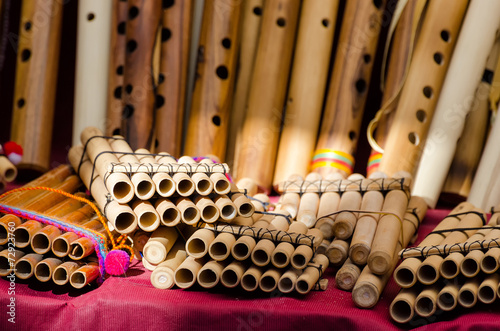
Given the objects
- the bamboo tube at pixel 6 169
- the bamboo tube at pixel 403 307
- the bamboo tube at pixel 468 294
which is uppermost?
the bamboo tube at pixel 468 294

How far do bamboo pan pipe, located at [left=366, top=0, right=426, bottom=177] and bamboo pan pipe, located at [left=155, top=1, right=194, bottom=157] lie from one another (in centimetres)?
81

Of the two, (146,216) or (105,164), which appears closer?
(146,216)

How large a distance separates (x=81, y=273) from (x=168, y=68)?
1189 millimetres

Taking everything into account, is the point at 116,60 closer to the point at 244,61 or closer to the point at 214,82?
the point at 214,82

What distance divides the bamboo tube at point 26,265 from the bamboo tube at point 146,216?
264 millimetres

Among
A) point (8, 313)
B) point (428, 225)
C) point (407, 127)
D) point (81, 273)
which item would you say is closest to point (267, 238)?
point (81, 273)

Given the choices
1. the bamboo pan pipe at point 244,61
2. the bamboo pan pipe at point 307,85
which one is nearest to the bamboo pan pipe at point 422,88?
the bamboo pan pipe at point 307,85

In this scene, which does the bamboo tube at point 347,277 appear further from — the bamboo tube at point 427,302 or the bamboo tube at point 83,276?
the bamboo tube at point 83,276

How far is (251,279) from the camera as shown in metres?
1.39

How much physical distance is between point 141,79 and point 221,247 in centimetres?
115

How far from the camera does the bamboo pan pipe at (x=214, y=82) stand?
2.37 metres

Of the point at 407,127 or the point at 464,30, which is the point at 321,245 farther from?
the point at 464,30

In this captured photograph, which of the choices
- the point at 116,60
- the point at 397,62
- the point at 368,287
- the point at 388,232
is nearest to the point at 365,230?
the point at 388,232

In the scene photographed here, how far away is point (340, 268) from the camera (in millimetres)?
1573
